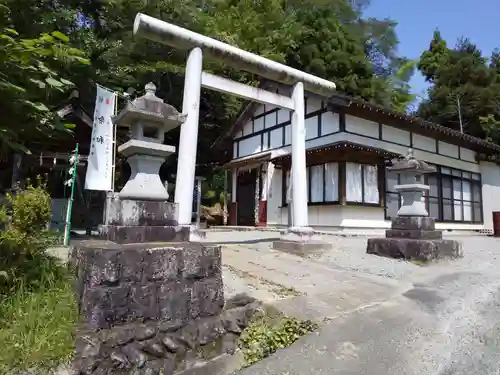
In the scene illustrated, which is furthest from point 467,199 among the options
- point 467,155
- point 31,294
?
point 31,294

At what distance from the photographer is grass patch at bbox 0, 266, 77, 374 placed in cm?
284

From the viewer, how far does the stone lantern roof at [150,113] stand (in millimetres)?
3957

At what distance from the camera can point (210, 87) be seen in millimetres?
7480

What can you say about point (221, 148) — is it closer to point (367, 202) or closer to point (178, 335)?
point (367, 202)

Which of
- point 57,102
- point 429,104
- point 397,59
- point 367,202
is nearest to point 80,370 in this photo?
point 57,102

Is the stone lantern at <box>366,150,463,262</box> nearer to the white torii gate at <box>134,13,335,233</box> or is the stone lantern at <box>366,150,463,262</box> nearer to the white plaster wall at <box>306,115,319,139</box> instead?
the white torii gate at <box>134,13,335,233</box>

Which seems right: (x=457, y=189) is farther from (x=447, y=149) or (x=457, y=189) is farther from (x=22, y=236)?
(x=22, y=236)

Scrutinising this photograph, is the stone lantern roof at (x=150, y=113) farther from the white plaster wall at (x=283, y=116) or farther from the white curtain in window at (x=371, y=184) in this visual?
the white plaster wall at (x=283, y=116)

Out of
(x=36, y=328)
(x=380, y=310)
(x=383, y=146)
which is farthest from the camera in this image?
(x=383, y=146)

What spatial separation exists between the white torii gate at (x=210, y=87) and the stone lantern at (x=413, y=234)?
75.9 inches

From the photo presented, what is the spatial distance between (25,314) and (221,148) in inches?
674

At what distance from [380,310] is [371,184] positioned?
9635 millimetres

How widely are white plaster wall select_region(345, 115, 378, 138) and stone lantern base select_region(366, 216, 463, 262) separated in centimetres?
597

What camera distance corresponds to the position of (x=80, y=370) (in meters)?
2.87
